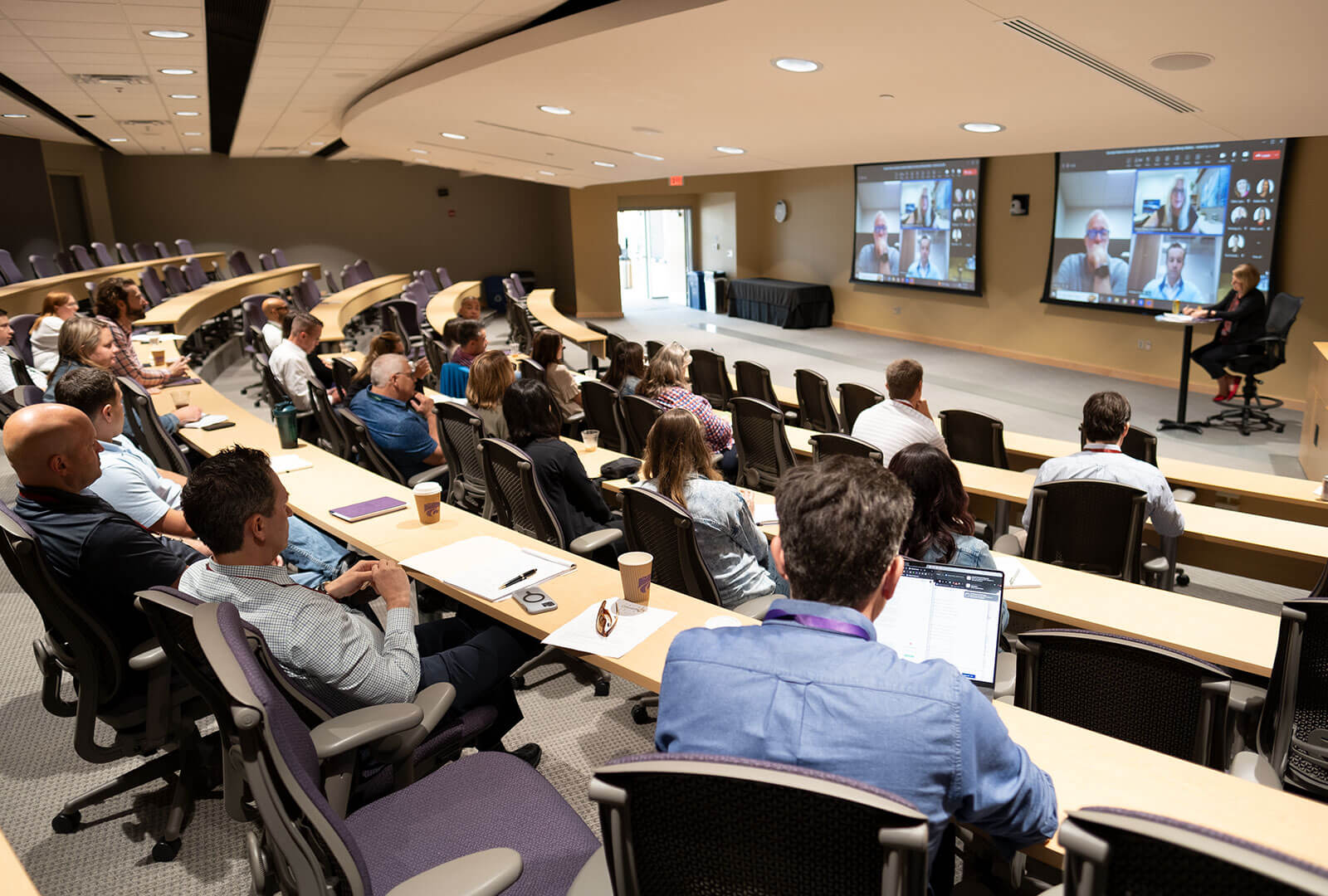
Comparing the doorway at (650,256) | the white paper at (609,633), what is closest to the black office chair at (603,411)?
the white paper at (609,633)

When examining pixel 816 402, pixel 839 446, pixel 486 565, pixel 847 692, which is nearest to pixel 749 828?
pixel 847 692

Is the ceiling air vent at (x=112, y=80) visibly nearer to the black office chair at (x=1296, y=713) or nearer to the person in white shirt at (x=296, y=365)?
the person in white shirt at (x=296, y=365)

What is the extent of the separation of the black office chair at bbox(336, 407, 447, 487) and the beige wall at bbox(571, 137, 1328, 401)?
8783 mm

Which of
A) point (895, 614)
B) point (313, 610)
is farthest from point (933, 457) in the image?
point (313, 610)

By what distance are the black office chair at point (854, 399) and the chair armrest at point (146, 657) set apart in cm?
443

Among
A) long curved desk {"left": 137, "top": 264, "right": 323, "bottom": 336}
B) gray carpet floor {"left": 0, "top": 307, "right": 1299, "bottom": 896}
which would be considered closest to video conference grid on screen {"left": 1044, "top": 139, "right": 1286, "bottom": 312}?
gray carpet floor {"left": 0, "top": 307, "right": 1299, "bottom": 896}

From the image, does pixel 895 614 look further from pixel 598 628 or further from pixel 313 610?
pixel 313 610

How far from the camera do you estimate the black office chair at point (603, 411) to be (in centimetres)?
572

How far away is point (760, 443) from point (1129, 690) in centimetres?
325

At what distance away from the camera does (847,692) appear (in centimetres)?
128

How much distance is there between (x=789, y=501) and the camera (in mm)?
1510

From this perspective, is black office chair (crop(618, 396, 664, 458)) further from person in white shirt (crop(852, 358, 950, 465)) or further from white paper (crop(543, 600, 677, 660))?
white paper (crop(543, 600, 677, 660))

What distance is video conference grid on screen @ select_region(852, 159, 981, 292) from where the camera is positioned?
40.8 feet

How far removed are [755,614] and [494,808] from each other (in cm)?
105
